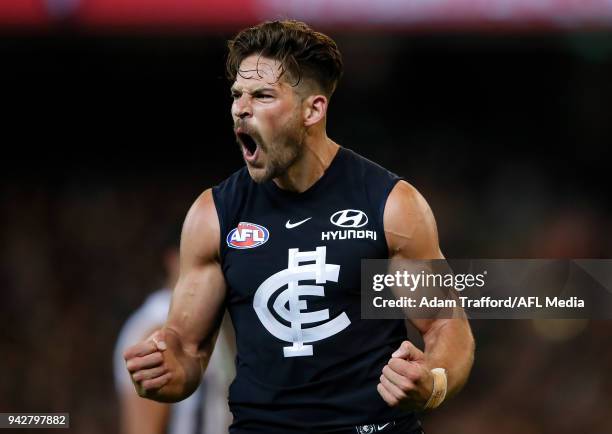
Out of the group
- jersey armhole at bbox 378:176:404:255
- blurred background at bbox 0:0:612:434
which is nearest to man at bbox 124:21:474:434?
jersey armhole at bbox 378:176:404:255

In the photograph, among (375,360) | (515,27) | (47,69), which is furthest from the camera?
(47,69)

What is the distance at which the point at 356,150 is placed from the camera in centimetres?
898

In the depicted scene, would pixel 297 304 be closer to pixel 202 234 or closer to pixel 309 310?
pixel 309 310

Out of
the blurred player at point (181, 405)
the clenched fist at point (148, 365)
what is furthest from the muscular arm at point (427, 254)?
the blurred player at point (181, 405)

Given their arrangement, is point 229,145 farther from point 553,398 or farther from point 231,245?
point 231,245

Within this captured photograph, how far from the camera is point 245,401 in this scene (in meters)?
3.97

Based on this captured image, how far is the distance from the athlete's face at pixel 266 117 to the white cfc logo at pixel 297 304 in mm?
353

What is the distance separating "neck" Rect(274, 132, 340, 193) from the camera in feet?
13.5

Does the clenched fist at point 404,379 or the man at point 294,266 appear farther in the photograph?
the man at point 294,266

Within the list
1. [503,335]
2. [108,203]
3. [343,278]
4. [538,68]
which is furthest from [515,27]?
[343,278]

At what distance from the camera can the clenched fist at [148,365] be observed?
3.69m

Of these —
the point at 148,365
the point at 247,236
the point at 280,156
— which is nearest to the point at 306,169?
the point at 280,156

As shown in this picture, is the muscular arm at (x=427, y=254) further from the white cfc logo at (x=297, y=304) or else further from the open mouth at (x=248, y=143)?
the open mouth at (x=248, y=143)

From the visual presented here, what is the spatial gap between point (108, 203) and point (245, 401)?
5.58 meters
